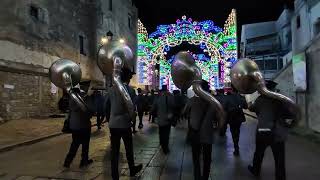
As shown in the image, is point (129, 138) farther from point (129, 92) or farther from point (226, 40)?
point (226, 40)

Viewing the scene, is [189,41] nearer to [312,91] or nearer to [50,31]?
[50,31]

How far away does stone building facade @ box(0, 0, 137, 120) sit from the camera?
1482 cm

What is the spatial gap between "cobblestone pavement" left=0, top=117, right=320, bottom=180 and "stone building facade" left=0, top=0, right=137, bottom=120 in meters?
6.40

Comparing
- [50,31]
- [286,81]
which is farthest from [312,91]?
[50,31]

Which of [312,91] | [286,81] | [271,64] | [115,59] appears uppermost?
[271,64]

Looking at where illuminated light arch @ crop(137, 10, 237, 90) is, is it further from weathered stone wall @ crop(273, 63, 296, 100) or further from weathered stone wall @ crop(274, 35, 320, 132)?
weathered stone wall @ crop(274, 35, 320, 132)

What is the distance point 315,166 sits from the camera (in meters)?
6.29

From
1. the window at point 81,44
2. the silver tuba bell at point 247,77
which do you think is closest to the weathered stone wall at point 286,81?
the silver tuba bell at point 247,77

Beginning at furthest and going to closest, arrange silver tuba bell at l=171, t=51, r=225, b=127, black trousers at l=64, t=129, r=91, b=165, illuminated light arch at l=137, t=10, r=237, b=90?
illuminated light arch at l=137, t=10, r=237, b=90
black trousers at l=64, t=129, r=91, b=165
silver tuba bell at l=171, t=51, r=225, b=127

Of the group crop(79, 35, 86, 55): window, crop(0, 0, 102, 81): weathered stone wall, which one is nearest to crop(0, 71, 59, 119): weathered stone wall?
crop(0, 0, 102, 81): weathered stone wall

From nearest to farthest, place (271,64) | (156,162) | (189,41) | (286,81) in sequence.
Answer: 1. (156,162)
2. (286,81)
3. (189,41)
4. (271,64)

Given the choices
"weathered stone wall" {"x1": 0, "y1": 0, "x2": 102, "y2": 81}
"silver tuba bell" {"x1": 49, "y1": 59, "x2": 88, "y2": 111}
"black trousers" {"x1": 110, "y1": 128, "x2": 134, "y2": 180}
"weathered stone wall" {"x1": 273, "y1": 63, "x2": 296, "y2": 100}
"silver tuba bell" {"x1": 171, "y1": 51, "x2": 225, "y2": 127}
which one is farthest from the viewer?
"weathered stone wall" {"x1": 0, "y1": 0, "x2": 102, "y2": 81}

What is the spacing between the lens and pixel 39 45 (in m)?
17.3

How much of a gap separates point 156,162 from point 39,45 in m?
12.8
